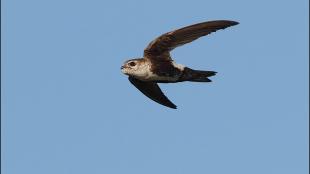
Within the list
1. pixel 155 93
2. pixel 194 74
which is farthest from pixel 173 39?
pixel 155 93

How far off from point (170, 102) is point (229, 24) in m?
3.34

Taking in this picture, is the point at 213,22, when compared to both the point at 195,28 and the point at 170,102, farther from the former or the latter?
the point at 170,102

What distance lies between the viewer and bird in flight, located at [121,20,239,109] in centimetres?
1881

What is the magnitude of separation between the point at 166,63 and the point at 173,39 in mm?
517

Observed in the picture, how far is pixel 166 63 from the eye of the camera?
1914 centimetres

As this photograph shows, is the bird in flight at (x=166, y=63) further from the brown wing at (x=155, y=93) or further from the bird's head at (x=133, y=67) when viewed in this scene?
the brown wing at (x=155, y=93)

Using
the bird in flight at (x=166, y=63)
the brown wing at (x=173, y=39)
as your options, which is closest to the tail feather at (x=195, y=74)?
the bird in flight at (x=166, y=63)

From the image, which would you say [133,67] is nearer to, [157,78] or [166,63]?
[157,78]

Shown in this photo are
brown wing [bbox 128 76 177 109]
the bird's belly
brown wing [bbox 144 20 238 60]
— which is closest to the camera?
brown wing [bbox 144 20 238 60]

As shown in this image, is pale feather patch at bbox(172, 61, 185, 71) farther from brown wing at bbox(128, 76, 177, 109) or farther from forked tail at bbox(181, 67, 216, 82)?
brown wing at bbox(128, 76, 177, 109)

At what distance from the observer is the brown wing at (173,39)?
1872 centimetres

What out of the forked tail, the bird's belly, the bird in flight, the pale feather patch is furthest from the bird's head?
the forked tail

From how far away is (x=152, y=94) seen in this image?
829 inches

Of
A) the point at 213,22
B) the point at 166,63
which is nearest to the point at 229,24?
the point at 213,22
